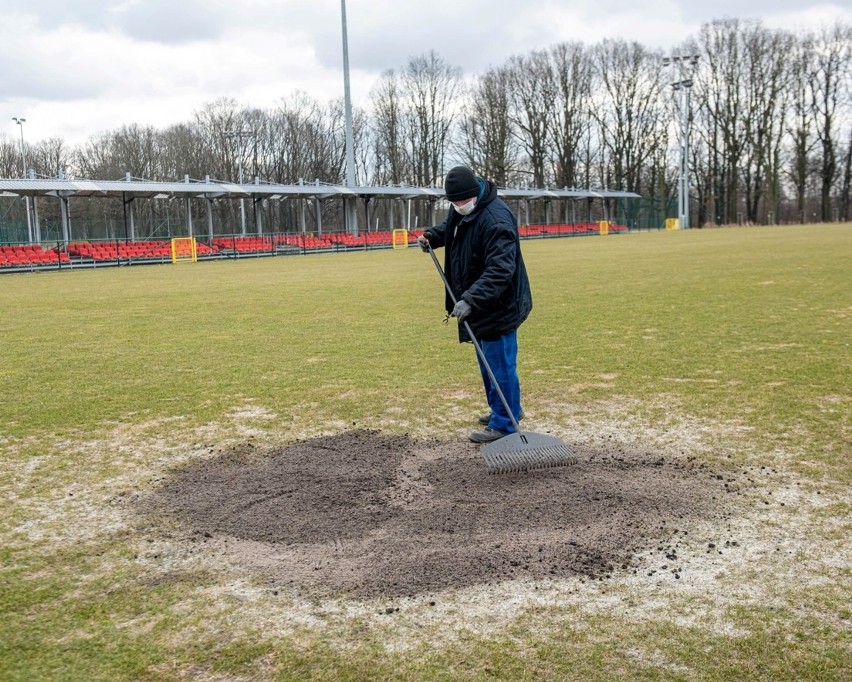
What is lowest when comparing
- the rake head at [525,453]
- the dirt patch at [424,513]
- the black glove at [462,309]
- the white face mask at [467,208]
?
the dirt patch at [424,513]

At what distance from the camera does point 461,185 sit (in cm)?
570

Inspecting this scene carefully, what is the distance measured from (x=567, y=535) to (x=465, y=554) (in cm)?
60

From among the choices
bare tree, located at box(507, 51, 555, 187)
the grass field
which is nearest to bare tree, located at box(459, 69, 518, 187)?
bare tree, located at box(507, 51, 555, 187)

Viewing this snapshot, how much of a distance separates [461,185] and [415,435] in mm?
2010

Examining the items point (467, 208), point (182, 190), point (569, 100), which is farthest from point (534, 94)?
point (467, 208)

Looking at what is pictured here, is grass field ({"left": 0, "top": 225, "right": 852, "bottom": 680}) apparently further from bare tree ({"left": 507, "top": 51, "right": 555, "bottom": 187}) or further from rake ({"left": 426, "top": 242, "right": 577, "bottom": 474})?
bare tree ({"left": 507, "top": 51, "right": 555, "bottom": 187})

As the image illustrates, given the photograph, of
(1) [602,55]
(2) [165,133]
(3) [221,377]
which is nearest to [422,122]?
(1) [602,55]

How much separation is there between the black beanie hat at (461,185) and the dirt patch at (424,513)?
1.84m

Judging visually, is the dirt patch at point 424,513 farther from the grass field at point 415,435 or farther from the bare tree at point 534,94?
the bare tree at point 534,94

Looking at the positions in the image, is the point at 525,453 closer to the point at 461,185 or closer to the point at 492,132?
the point at 461,185

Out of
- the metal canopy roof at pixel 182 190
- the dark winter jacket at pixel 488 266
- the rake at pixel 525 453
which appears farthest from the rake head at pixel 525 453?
the metal canopy roof at pixel 182 190

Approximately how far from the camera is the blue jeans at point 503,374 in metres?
5.95

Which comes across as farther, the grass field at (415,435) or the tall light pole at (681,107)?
the tall light pole at (681,107)

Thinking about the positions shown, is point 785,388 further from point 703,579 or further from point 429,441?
point 703,579
